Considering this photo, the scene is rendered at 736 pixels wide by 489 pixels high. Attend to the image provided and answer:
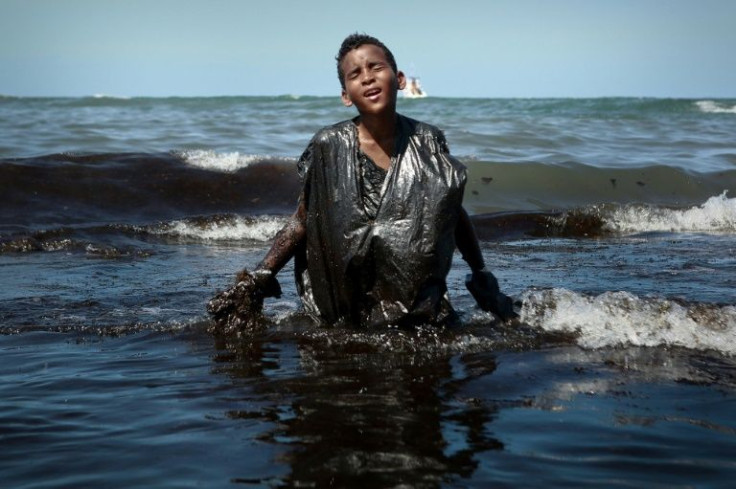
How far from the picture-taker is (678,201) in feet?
38.6

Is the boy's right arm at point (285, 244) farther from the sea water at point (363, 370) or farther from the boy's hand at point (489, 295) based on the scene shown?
the boy's hand at point (489, 295)

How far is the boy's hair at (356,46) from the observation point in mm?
Result: 4797

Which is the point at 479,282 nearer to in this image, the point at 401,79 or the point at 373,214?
the point at 373,214

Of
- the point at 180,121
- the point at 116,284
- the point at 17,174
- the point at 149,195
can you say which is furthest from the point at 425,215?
the point at 180,121

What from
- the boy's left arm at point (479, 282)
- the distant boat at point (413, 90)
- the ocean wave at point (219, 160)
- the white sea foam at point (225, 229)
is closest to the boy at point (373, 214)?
the boy's left arm at point (479, 282)

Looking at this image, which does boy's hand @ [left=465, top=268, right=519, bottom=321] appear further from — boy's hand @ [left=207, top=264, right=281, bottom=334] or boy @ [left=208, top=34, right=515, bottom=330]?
boy's hand @ [left=207, top=264, right=281, bottom=334]

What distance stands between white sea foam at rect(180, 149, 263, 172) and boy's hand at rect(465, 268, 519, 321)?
7.18 meters

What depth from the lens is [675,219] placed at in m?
10.1

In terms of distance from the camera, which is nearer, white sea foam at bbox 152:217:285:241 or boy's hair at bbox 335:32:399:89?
boy's hair at bbox 335:32:399:89

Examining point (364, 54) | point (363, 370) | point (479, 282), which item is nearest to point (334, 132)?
point (364, 54)

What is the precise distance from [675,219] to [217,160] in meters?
5.32

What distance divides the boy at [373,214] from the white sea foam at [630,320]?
1.95 feet

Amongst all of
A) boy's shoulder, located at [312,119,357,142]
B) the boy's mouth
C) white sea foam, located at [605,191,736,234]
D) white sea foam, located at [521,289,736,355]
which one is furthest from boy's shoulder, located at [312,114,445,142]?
white sea foam, located at [605,191,736,234]

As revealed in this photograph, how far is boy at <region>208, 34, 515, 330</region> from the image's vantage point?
15.2ft
